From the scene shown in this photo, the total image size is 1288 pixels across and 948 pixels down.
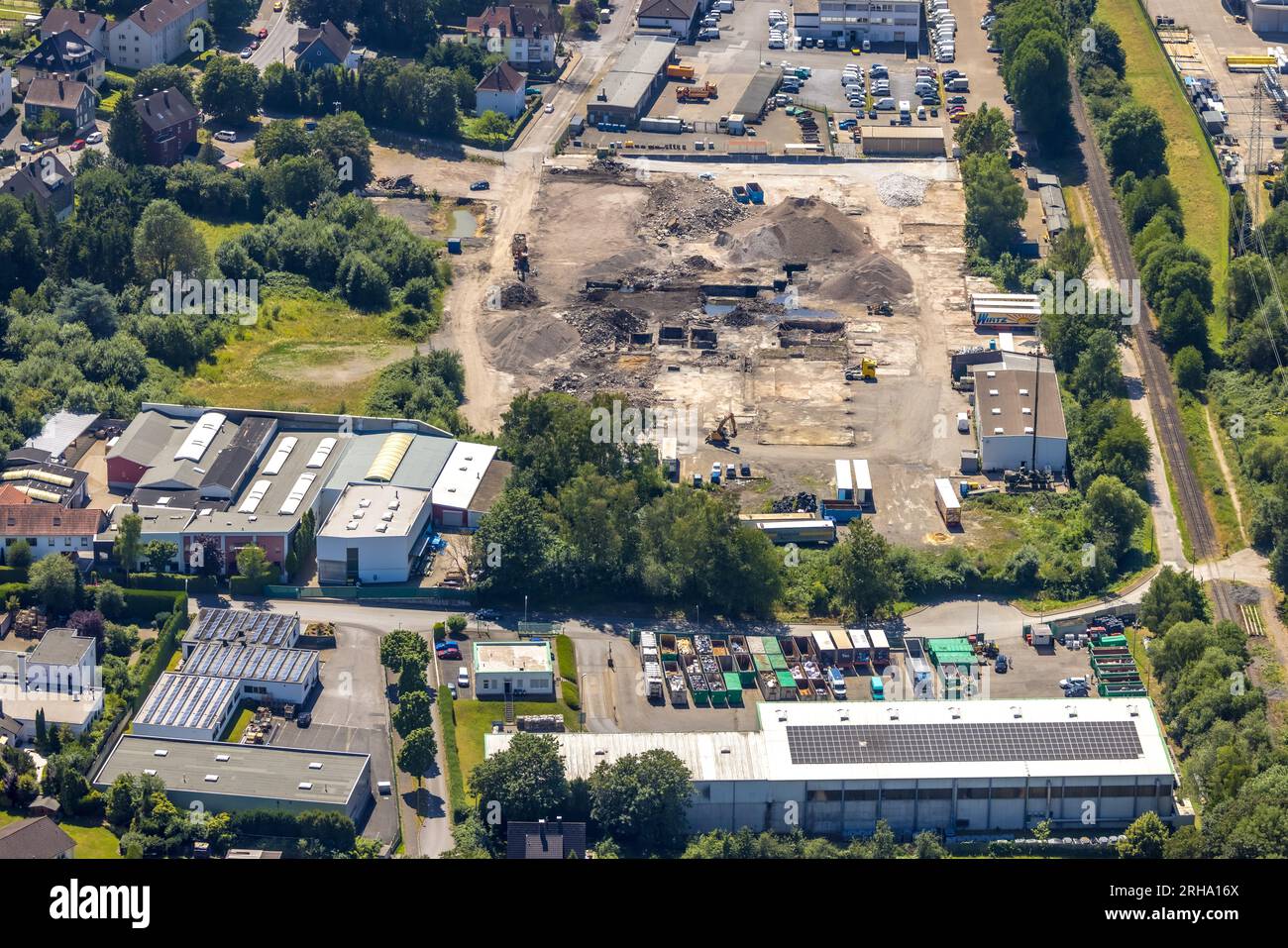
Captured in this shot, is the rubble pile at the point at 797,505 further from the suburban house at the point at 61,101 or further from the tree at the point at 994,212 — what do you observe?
the suburban house at the point at 61,101

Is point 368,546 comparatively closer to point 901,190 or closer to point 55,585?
point 55,585

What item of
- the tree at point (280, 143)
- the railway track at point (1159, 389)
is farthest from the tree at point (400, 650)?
the tree at point (280, 143)

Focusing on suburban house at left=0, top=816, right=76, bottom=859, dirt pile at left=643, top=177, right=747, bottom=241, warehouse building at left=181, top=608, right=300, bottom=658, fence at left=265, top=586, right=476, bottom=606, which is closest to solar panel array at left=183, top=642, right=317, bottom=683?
warehouse building at left=181, top=608, right=300, bottom=658

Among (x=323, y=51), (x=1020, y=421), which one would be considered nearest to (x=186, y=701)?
(x=1020, y=421)
